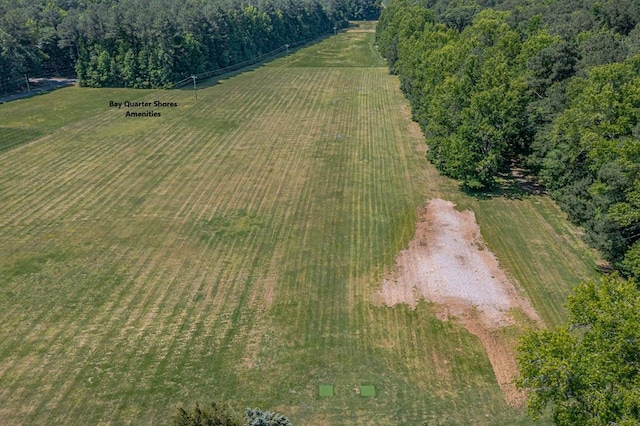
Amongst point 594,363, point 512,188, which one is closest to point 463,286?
point 594,363

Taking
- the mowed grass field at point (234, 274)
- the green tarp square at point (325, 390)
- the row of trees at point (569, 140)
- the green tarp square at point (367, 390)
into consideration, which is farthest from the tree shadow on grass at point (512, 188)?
the green tarp square at point (325, 390)

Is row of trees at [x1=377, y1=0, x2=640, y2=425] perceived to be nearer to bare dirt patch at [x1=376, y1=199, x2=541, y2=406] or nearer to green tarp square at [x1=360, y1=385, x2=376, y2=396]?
bare dirt patch at [x1=376, y1=199, x2=541, y2=406]

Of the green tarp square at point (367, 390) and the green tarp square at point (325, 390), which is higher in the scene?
the green tarp square at point (325, 390)

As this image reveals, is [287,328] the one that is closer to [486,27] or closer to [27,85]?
[486,27]

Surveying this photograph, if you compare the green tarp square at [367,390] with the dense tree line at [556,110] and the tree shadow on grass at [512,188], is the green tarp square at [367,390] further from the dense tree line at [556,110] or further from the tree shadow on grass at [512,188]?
the tree shadow on grass at [512,188]

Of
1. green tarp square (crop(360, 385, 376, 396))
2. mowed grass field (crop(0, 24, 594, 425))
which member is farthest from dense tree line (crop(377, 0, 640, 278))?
green tarp square (crop(360, 385, 376, 396))

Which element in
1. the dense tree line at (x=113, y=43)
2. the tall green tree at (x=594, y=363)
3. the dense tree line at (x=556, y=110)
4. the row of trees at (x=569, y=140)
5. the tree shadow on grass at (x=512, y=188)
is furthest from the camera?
the dense tree line at (x=113, y=43)
